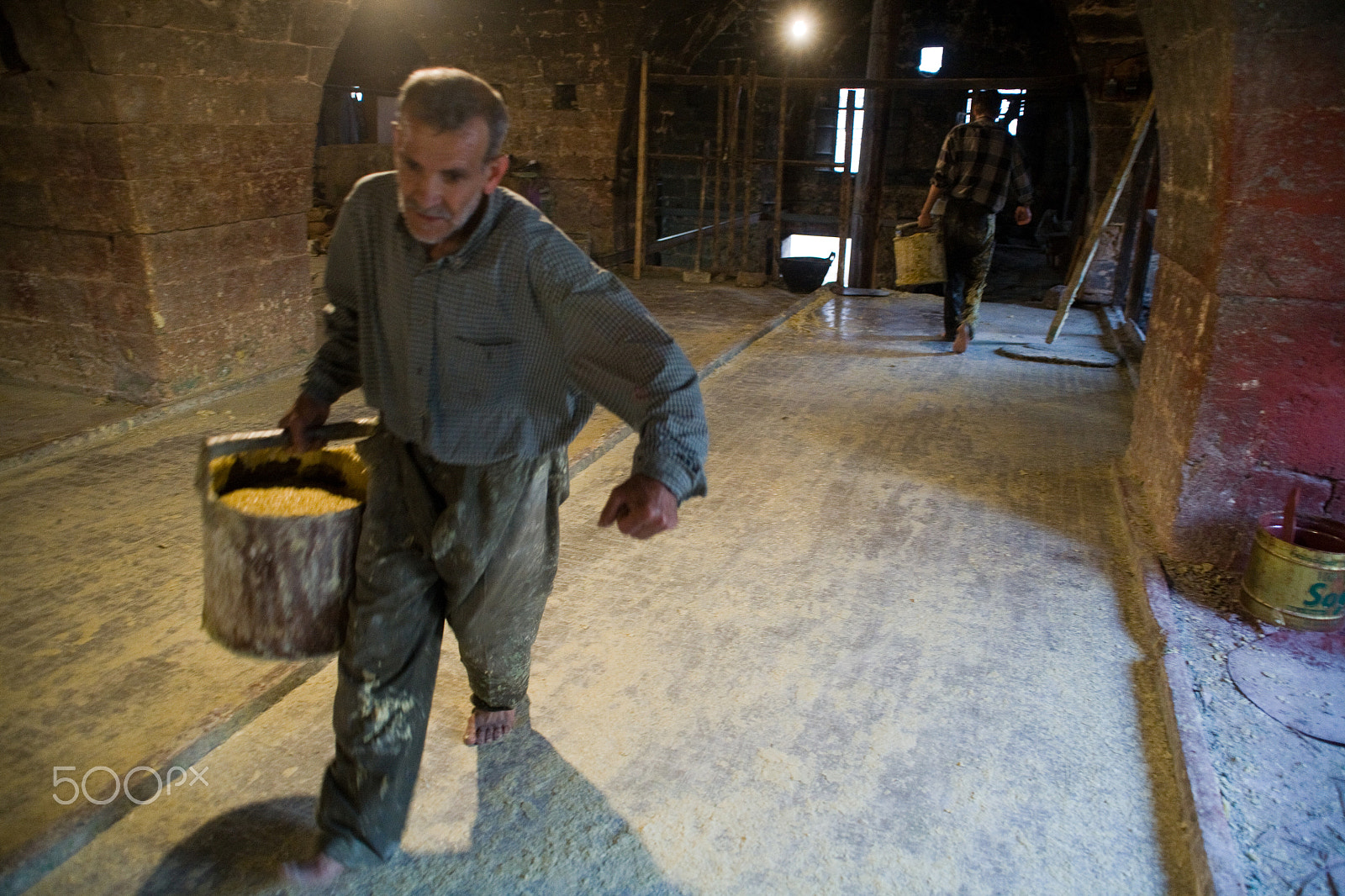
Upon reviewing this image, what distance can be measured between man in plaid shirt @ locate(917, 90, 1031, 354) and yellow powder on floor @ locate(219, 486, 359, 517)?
505 cm

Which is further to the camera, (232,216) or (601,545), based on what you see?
(232,216)

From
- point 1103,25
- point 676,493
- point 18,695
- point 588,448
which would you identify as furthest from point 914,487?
point 1103,25

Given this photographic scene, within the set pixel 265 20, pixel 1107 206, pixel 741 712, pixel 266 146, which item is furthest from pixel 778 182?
pixel 741 712

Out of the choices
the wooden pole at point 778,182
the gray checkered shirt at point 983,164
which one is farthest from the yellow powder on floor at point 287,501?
the wooden pole at point 778,182

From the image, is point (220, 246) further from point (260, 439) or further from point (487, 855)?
point (487, 855)

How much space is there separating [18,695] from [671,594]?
176 centimetres

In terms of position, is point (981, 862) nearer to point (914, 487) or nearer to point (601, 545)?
point (601, 545)

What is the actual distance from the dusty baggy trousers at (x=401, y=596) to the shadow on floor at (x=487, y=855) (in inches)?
4.1

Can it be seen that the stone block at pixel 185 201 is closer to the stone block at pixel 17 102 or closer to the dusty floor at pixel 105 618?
the stone block at pixel 17 102

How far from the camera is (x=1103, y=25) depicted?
763 centimetres

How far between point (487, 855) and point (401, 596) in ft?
1.86

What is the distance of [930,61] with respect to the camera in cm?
1653

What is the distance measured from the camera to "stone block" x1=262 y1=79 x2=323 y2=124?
5.06 metres

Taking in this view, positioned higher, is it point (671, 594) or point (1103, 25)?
point (1103, 25)
